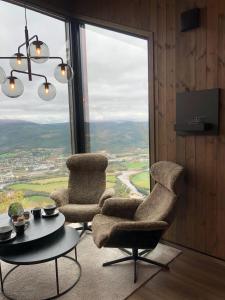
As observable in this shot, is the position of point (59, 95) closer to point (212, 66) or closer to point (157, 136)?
point (157, 136)

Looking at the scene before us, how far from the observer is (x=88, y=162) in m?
3.64

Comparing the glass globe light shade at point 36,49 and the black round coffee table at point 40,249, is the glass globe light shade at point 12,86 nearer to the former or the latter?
the glass globe light shade at point 36,49

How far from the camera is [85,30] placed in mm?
3908

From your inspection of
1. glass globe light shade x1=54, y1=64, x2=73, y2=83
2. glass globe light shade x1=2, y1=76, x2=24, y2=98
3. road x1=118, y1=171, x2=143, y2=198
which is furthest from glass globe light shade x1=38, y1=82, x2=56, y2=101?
road x1=118, y1=171, x2=143, y2=198

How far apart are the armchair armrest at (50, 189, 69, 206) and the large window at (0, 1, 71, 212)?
44 centimetres

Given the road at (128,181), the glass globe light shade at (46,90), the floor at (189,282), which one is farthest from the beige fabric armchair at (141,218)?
the glass globe light shade at (46,90)

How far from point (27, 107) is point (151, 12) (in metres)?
2.01

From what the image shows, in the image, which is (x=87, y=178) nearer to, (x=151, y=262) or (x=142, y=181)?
(x=142, y=181)

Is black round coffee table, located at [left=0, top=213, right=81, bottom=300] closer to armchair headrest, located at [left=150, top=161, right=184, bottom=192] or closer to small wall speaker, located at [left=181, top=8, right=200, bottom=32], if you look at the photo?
armchair headrest, located at [left=150, top=161, right=184, bottom=192]

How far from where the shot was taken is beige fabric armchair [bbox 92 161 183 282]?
7.45 ft

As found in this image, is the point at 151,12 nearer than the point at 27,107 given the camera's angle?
Yes

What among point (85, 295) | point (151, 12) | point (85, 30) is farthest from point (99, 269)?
point (85, 30)

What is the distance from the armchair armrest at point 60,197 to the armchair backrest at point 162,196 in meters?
1.00

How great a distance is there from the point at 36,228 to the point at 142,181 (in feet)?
5.01
